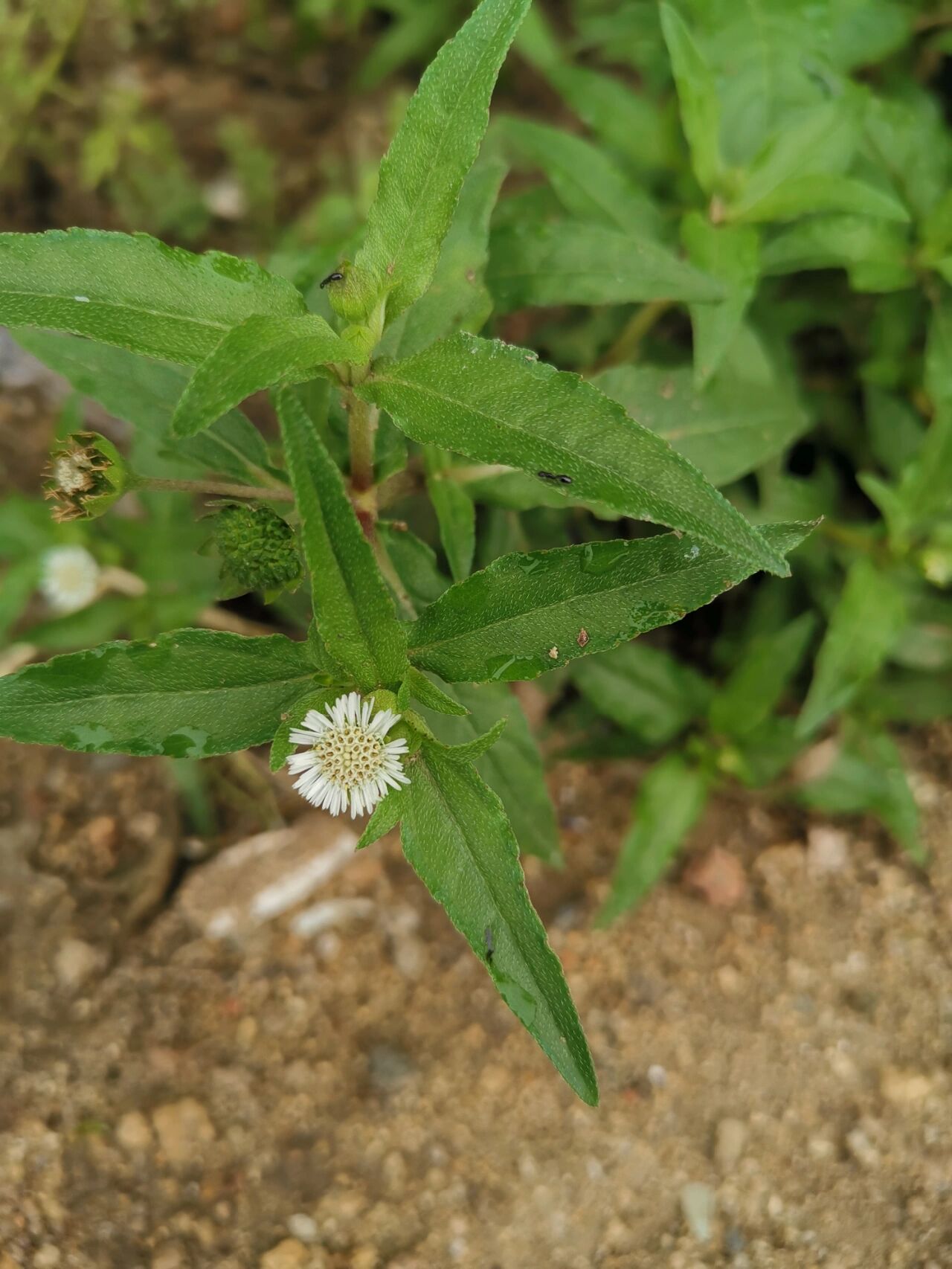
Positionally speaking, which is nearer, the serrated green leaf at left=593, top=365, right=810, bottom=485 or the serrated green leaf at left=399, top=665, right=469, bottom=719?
the serrated green leaf at left=399, top=665, right=469, bottom=719

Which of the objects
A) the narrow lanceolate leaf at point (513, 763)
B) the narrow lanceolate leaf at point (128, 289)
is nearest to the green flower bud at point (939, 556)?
the narrow lanceolate leaf at point (513, 763)

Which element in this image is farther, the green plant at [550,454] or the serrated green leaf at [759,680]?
the serrated green leaf at [759,680]


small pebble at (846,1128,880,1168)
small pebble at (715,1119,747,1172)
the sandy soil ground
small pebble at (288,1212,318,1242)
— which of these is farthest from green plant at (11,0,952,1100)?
small pebble at (288,1212,318,1242)

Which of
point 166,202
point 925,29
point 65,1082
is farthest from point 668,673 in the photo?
point 166,202

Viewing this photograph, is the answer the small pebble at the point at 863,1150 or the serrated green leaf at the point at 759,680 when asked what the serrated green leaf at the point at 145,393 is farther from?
the small pebble at the point at 863,1150

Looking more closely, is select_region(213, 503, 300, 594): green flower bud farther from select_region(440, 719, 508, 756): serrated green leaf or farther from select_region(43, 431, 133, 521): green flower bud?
select_region(440, 719, 508, 756): serrated green leaf

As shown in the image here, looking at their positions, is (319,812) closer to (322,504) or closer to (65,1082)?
(65,1082)
